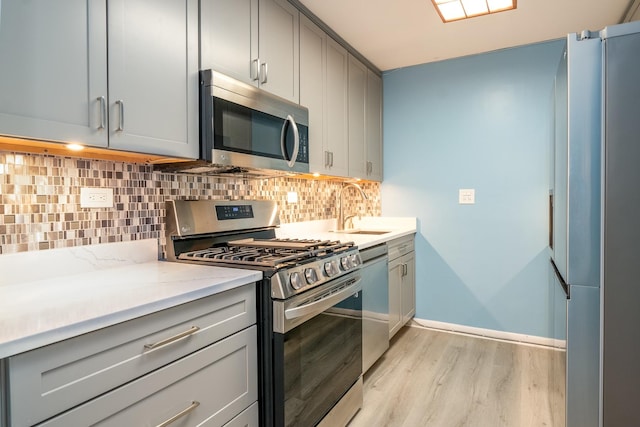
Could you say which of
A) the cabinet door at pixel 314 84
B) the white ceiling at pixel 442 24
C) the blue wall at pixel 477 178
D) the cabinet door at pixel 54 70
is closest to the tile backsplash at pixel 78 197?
the cabinet door at pixel 54 70

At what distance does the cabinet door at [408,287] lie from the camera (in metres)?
3.16

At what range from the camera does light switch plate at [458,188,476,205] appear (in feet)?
10.7

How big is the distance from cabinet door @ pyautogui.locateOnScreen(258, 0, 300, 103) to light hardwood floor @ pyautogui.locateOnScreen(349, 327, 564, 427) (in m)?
1.82

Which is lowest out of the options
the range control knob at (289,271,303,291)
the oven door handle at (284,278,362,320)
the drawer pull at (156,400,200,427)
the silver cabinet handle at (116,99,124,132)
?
the drawer pull at (156,400,200,427)

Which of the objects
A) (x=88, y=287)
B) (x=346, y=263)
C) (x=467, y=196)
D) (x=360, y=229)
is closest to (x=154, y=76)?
(x=88, y=287)

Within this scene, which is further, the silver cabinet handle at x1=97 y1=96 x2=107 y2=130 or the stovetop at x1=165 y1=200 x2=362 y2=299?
the stovetop at x1=165 y1=200 x2=362 y2=299

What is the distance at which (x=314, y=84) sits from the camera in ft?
8.06

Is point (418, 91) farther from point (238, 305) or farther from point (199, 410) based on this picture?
point (199, 410)

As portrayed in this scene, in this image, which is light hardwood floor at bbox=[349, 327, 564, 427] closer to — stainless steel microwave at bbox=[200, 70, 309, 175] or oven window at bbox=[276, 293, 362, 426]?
oven window at bbox=[276, 293, 362, 426]

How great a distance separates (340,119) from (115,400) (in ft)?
7.35

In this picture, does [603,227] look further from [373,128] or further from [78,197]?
[373,128]

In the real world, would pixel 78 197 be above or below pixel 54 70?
below

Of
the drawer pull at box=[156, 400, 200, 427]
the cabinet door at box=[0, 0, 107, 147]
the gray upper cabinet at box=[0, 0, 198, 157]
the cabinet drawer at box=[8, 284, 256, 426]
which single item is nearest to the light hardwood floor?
the drawer pull at box=[156, 400, 200, 427]

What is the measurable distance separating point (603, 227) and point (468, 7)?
1615 millimetres
